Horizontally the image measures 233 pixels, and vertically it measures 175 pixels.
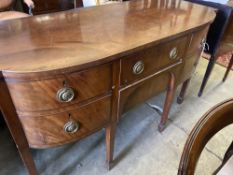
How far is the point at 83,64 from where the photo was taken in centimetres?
69

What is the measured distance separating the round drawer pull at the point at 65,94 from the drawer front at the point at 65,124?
0.25 ft

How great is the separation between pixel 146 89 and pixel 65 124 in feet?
1.59

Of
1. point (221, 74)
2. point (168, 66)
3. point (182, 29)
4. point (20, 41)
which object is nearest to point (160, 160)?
point (168, 66)

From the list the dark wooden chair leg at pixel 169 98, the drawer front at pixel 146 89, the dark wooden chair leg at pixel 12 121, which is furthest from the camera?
the dark wooden chair leg at pixel 169 98

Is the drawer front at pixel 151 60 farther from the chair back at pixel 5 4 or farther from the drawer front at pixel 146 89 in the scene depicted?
the chair back at pixel 5 4

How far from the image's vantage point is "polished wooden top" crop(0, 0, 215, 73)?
699mm

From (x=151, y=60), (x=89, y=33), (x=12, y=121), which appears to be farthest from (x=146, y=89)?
(x=12, y=121)

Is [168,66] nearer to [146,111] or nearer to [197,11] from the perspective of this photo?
[197,11]

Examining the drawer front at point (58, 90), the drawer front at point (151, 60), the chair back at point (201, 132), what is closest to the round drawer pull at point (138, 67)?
the drawer front at point (151, 60)

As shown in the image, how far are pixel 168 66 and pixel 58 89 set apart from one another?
60cm

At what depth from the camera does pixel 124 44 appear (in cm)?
81

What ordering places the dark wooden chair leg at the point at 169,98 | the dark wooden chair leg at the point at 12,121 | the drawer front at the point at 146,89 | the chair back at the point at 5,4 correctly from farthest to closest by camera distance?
the chair back at the point at 5,4 < the dark wooden chair leg at the point at 169,98 < the drawer front at the point at 146,89 < the dark wooden chair leg at the point at 12,121

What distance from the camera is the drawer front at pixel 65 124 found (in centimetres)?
79

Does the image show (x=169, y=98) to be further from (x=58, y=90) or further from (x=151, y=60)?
(x=58, y=90)
